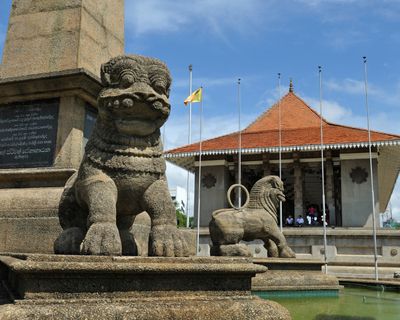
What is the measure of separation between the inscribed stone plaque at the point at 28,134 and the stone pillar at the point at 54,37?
519 mm

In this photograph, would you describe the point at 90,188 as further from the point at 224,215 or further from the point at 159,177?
the point at 224,215

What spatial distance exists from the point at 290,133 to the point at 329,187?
326 cm

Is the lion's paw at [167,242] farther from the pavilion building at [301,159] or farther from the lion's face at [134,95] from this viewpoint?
the pavilion building at [301,159]

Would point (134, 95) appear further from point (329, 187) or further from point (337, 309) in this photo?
point (329, 187)

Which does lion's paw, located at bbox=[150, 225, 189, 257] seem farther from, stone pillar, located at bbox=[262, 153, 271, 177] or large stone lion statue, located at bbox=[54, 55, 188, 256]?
stone pillar, located at bbox=[262, 153, 271, 177]

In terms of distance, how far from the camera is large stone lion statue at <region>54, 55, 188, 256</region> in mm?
3041

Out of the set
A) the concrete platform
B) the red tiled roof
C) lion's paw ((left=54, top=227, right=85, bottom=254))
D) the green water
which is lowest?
the green water

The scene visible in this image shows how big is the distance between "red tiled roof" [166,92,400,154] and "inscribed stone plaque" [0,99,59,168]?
14.9 meters

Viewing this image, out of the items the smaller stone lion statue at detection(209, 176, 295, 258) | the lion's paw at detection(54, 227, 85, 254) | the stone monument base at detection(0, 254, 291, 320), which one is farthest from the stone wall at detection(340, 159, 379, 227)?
the lion's paw at detection(54, 227, 85, 254)

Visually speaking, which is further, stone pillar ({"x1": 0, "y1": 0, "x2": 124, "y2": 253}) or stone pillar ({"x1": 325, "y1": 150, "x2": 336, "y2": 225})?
stone pillar ({"x1": 325, "y1": 150, "x2": 336, "y2": 225})

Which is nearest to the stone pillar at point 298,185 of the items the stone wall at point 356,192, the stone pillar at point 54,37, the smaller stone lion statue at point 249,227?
the stone wall at point 356,192

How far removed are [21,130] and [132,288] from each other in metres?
3.72

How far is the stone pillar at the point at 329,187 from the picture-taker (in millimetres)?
20550

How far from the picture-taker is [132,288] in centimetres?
252
